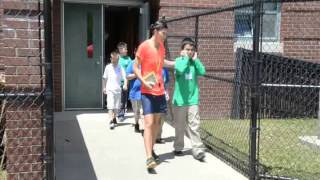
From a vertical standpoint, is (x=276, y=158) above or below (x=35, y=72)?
below

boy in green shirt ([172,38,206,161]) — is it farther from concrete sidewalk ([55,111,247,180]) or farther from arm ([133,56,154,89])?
arm ([133,56,154,89])

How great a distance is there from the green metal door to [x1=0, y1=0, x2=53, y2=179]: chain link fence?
670cm

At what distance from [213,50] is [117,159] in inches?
191

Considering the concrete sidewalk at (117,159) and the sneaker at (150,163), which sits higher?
Answer: the sneaker at (150,163)

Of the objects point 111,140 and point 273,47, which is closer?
point 111,140

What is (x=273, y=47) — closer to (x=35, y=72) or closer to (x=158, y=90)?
(x=158, y=90)

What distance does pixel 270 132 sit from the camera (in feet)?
30.0

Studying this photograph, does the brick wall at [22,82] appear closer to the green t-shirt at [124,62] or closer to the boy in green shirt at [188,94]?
the boy in green shirt at [188,94]

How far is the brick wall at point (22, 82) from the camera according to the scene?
14.3ft

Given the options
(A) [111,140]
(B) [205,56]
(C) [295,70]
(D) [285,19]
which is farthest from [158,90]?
(D) [285,19]

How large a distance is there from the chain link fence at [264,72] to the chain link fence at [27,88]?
3700 mm

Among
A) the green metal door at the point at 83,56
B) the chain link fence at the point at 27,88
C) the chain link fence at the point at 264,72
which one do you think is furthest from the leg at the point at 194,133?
the green metal door at the point at 83,56

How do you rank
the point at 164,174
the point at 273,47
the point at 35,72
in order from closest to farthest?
the point at 35,72 < the point at 164,174 < the point at 273,47

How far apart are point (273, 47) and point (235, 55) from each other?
4.11 feet
